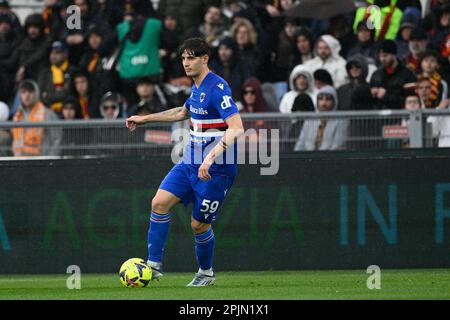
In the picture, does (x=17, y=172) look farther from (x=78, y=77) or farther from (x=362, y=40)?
(x=362, y=40)

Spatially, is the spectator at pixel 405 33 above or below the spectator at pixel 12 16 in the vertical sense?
below

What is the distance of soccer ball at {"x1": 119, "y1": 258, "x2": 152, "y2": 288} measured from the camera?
1209 centimetres

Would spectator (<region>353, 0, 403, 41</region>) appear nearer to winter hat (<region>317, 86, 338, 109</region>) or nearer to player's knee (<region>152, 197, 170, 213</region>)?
winter hat (<region>317, 86, 338, 109</region>)

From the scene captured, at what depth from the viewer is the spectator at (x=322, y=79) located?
17156mm

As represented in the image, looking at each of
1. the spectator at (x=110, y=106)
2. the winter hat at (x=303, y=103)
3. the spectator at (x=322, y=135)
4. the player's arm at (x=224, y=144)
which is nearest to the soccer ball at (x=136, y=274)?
the player's arm at (x=224, y=144)

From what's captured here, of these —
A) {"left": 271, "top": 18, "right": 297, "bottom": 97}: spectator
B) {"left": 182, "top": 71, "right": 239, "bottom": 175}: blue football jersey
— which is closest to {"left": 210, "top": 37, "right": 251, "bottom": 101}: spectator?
{"left": 271, "top": 18, "right": 297, "bottom": 97}: spectator

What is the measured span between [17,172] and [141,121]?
3.52 meters

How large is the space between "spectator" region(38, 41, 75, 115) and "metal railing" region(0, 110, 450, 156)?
309 cm

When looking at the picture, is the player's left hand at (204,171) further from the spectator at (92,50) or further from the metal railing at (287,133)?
the spectator at (92,50)

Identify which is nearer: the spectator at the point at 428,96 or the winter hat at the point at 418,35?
the spectator at the point at 428,96

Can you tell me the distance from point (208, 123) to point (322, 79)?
530 centimetres

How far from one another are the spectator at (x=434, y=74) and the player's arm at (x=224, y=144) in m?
5.85

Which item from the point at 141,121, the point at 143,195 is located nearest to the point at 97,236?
the point at 143,195

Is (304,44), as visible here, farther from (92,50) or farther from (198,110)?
(198,110)
